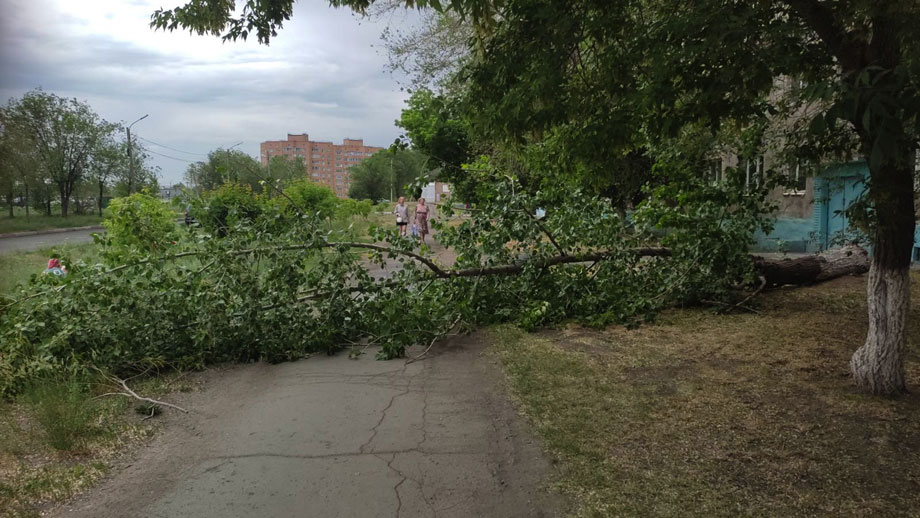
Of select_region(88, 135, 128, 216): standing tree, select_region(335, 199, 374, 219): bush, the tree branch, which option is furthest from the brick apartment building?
the tree branch

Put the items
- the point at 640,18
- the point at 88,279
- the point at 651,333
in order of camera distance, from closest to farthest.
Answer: the point at 640,18 < the point at 88,279 < the point at 651,333

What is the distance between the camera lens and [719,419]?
4.89 m

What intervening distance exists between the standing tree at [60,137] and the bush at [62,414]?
1.53 m

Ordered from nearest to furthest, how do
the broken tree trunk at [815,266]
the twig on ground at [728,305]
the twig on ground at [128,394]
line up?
the twig on ground at [128,394] < the twig on ground at [728,305] < the broken tree trunk at [815,266]

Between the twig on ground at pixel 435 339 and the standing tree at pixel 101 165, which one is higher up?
the standing tree at pixel 101 165

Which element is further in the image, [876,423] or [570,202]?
[570,202]

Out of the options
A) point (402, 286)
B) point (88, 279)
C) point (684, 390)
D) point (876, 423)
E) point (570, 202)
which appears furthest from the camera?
point (570, 202)

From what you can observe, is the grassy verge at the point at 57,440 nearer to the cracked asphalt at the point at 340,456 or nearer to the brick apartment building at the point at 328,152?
the cracked asphalt at the point at 340,456

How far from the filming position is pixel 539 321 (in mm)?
8445

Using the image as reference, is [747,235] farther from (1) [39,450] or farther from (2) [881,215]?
(1) [39,450]

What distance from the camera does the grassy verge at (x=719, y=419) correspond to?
3652 millimetres

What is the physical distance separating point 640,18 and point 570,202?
12.2ft

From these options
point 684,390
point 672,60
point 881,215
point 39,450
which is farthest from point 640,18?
point 39,450

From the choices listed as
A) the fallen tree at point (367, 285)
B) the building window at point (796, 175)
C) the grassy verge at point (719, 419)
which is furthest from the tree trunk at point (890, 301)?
the fallen tree at point (367, 285)
